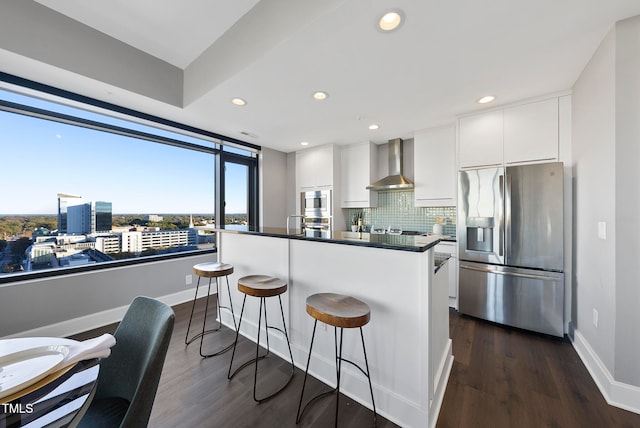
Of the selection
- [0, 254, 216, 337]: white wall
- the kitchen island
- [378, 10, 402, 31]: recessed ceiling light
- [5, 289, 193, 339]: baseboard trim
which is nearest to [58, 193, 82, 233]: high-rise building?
[0, 254, 216, 337]: white wall

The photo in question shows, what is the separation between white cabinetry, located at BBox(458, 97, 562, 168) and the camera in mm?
2434

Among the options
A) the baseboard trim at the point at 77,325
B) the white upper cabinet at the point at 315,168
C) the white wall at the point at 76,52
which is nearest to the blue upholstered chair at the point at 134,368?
the baseboard trim at the point at 77,325

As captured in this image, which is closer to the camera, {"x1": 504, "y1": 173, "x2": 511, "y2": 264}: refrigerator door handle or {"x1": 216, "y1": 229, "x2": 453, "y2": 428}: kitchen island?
{"x1": 216, "y1": 229, "x2": 453, "y2": 428}: kitchen island

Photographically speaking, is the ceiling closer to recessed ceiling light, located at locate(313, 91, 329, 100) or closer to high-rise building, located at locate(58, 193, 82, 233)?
recessed ceiling light, located at locate(313, 91, 329, 100)

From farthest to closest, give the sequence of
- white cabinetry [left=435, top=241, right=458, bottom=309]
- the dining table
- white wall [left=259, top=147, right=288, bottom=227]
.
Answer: white wall [left=259, top=147, right=288, bottom=227] → white cabinetry [left=435, top=241, right=458, bottom=309] → the dining table

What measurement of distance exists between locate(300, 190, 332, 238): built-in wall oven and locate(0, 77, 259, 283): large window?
1471mm

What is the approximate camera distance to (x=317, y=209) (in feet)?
14.4

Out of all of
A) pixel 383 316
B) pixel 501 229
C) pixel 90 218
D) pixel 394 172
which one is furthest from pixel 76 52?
pixel 501 229

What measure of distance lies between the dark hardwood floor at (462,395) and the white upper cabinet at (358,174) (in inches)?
98.6

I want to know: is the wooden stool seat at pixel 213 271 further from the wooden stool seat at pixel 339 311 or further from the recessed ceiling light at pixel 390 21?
the recessed ceiling light at pixel 390 21

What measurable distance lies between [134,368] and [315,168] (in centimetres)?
378

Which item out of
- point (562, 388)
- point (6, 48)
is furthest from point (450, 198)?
point (6, 48)

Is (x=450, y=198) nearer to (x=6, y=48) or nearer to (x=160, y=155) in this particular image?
(x=160, y=155)

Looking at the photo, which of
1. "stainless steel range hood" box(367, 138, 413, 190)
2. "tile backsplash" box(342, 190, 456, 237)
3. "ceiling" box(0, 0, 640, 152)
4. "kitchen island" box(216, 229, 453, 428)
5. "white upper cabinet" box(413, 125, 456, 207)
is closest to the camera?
"kitchen island" box(216, 229, 453, 428)
